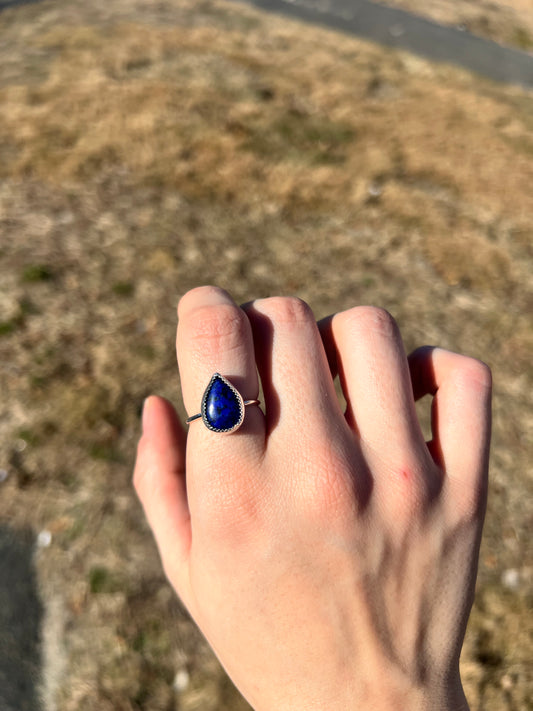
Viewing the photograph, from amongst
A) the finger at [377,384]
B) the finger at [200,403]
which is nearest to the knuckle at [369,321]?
the finger at [377,384]

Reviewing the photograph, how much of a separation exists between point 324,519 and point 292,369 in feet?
1.44

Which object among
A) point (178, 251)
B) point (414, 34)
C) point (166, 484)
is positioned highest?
point (414, 34)

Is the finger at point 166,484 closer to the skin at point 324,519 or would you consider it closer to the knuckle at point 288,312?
the skin at point 324,519

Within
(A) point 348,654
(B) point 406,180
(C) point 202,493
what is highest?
(C) point 202,493

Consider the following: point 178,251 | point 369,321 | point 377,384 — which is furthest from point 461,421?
point 178,251

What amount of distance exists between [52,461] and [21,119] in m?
4.32

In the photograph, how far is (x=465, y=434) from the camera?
1.57m

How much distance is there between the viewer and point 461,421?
62.5 inches

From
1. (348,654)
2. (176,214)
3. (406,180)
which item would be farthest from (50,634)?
(406,180)

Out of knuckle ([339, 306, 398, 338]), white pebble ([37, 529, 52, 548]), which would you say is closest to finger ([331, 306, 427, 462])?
knuckle ([339, 306, 398, 338])

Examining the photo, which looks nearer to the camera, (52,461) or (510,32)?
(52,461)

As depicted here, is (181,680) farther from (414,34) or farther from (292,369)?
(414,34)

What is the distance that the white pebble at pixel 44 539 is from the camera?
2.70 meters

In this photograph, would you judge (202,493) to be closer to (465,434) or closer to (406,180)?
(465,434)
